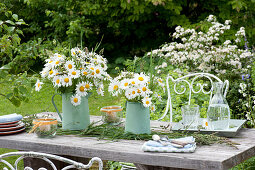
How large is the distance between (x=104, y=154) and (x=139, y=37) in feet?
24.5

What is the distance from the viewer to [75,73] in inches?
95.4

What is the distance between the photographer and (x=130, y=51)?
9.73 m

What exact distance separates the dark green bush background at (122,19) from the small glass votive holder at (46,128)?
503 centimetres

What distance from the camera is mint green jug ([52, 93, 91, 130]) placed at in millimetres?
2523

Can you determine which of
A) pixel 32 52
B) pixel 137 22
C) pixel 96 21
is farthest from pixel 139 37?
pixel 32 52

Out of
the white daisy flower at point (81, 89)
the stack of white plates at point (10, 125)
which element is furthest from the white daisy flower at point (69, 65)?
the stack of white plates at point (10, 125)

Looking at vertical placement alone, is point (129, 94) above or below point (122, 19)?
below

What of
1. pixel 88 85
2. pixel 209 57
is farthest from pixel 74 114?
pixel 209 57

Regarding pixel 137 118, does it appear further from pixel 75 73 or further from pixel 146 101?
pixel 75 73

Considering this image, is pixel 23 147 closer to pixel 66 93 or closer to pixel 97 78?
pixel 66 93

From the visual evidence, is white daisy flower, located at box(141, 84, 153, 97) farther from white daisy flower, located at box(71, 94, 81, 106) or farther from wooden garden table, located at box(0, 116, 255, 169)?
white daisy flower, located at box(71, 94, 81, 106)

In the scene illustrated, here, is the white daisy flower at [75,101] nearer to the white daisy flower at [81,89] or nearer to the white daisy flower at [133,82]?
the white daisy flower at [81,89]

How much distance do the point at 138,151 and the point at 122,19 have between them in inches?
282

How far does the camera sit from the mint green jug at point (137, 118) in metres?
2.35
